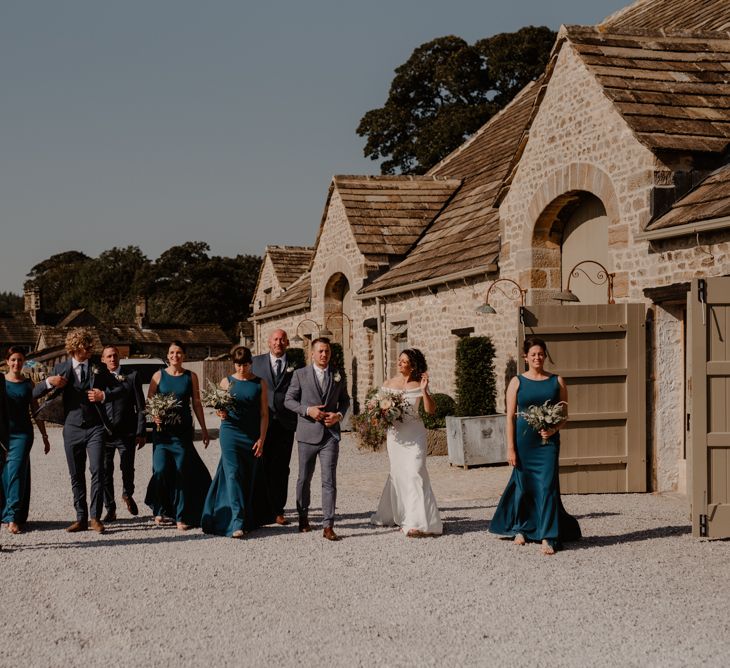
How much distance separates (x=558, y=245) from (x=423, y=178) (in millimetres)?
8887

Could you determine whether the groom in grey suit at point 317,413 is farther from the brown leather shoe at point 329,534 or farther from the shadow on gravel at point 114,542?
the shadow on gravel at point 114,542

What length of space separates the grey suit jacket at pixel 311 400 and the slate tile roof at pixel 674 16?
7.14m

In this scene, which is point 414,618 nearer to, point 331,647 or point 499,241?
point 331,647

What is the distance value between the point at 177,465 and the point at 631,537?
429 cm

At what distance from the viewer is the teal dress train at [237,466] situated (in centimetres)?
866

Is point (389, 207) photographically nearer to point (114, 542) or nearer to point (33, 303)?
point (114, 542)

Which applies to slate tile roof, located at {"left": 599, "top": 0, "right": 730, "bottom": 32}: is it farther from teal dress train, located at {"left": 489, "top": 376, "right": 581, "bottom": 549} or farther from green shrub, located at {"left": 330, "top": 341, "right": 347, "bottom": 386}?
green shrub, located at {"left": 330, "top": 341, "right": 347, "bottom": 386}

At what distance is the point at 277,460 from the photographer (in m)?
9.30

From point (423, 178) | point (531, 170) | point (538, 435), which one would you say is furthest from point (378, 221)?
point (538, 435)

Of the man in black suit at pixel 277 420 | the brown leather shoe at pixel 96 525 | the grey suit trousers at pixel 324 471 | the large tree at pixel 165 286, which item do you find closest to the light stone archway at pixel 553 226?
the man in black suit at pixel 277 420

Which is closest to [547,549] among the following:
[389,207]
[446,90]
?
[389,207]

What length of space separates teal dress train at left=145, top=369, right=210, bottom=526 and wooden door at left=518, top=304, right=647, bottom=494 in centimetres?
401

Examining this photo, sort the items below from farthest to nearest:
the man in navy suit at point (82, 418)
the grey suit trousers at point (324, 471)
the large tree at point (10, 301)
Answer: the large tree at point (10, 301)
the man in navy suit at point (82, 418)
the grey suit trousers at point (324, 471)

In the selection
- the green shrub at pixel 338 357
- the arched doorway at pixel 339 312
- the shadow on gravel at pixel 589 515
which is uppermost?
the arched doorway at pixel 339 312
